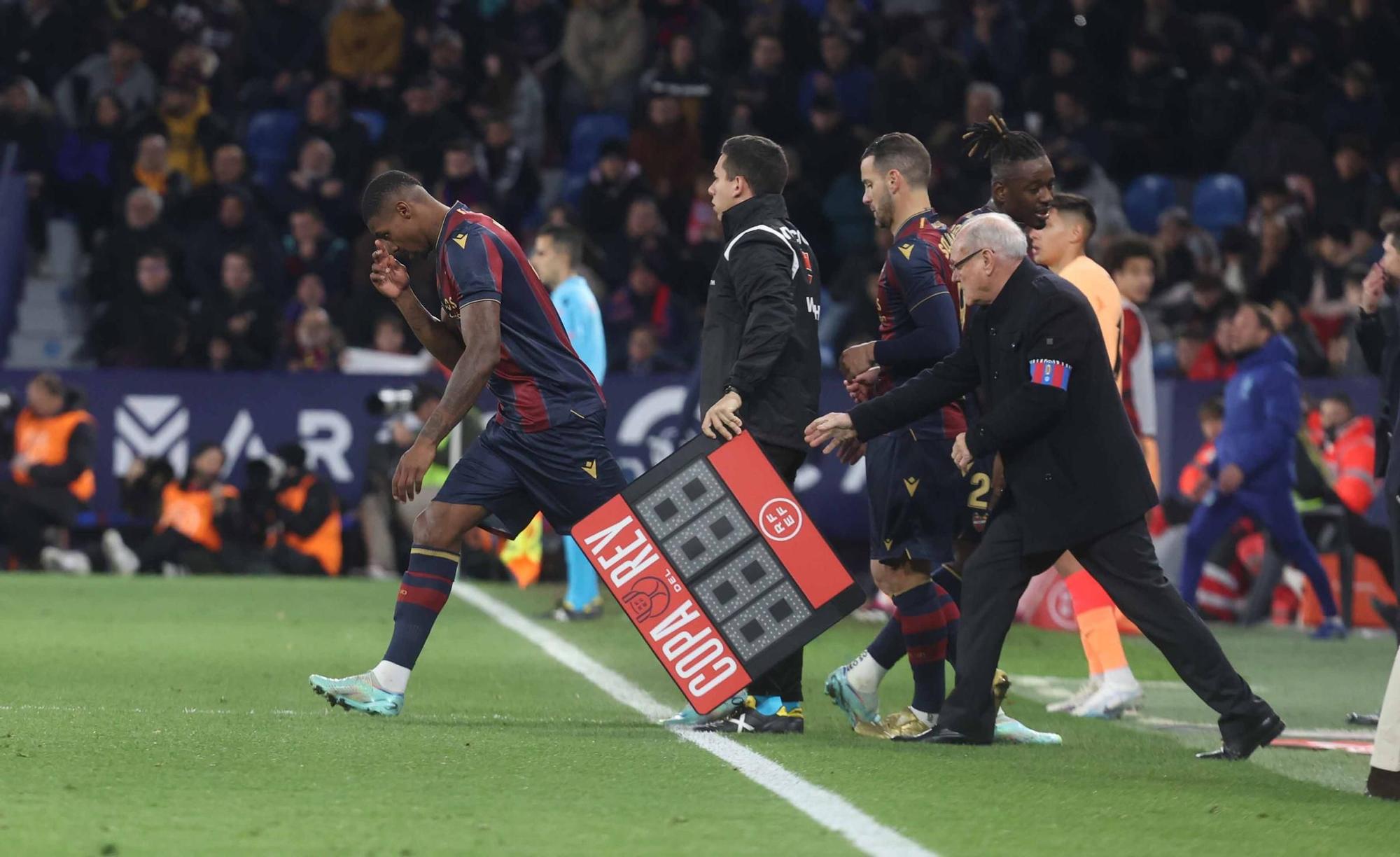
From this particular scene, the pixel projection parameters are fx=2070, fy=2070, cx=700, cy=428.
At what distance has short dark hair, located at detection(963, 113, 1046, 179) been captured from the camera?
7.57 metres

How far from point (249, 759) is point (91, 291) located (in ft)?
42.7

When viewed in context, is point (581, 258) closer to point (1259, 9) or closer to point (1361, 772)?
point (1361, 772)

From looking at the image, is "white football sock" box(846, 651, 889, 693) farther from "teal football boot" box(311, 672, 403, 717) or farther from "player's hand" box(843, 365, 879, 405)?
"teal football boot" box(311, 672, 403, 717)

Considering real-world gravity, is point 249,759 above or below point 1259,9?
below

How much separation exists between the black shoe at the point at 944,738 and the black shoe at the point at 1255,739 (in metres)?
0.80

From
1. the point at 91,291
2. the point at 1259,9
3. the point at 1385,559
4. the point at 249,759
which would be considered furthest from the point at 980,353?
the point at 1259,9

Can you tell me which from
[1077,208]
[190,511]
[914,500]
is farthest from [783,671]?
[190,511]

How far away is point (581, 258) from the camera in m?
13.1

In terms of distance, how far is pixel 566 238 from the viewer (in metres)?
12.0

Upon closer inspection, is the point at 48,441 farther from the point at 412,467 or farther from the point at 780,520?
the point at 780,520

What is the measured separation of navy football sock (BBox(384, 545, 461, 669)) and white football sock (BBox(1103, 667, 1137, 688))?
113 inches

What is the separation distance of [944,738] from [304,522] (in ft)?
31.2

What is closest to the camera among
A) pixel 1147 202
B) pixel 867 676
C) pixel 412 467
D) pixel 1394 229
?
pixel 412 467

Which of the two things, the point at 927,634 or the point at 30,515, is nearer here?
the point at 927,634
